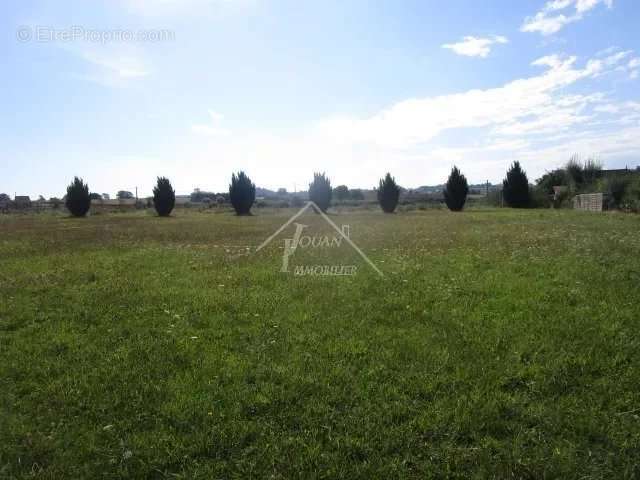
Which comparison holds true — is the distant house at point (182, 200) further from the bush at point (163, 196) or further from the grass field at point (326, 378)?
the grass field at point (326, 378)

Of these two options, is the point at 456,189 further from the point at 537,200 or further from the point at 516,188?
the point at 537,200

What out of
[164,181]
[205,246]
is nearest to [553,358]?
[205,246]

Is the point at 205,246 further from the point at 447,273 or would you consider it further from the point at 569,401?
the point at 569,401

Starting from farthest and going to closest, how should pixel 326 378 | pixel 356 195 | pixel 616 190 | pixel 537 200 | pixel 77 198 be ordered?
pixel 356 195 → pixel 537 200 → pixel 77 198 → pixel 616 190 → pixel 326 378

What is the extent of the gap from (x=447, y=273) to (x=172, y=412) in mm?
5482

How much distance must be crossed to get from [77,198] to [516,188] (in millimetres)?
39137

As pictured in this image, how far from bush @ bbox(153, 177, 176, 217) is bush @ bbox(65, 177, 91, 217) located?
19.2 feet

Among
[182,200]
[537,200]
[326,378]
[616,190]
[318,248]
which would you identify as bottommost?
[326,378]

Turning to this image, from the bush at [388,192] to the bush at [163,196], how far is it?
18949mm

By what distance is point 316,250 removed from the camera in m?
10.6

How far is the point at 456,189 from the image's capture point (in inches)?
1398

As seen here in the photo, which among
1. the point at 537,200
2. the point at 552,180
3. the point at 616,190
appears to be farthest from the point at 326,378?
the point at 552,180

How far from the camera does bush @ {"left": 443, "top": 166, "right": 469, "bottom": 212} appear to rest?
116 feet

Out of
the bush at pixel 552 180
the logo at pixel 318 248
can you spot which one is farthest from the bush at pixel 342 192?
the logo at pixel 318 248
